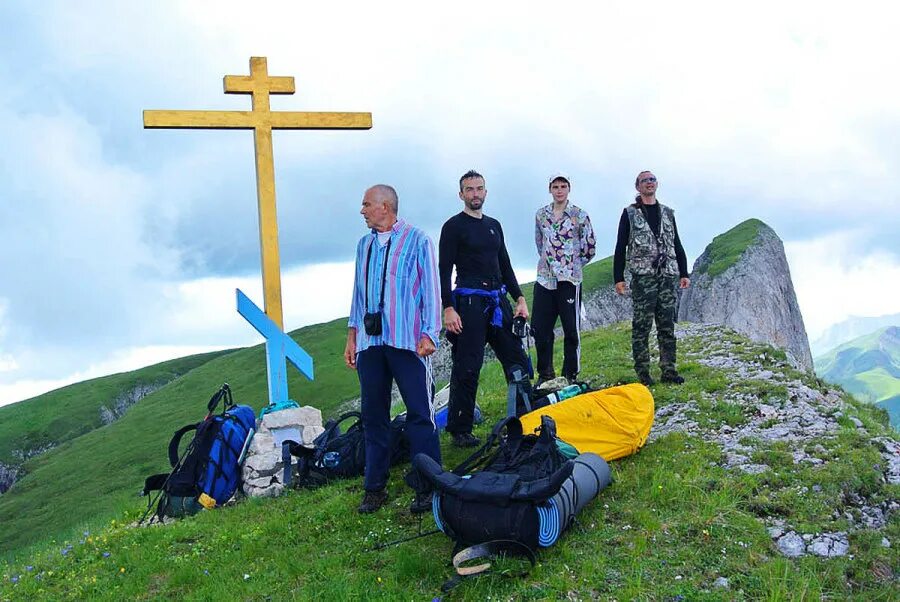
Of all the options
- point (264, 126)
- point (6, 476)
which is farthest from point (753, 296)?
point (6, 476)

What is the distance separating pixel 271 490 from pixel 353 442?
140 centimetres

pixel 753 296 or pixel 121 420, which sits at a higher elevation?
pixel 753 296

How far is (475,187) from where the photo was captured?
28.9ft

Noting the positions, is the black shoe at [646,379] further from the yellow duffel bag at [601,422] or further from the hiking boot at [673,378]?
the yellow duffel bag at [601,422]

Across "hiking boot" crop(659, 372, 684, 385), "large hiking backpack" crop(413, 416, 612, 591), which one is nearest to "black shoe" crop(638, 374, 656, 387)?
"hiking boot" crop(659, 372, 684, 385)

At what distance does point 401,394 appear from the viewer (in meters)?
7.52

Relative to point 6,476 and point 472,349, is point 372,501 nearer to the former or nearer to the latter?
point 472,349

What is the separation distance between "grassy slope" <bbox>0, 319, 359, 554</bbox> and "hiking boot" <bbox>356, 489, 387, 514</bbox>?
78.0ft

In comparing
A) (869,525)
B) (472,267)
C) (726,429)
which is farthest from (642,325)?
(869,525)

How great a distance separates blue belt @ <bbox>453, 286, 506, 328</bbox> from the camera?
9023mm

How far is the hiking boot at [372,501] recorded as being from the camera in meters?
7.80

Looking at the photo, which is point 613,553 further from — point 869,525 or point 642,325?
point 642,325

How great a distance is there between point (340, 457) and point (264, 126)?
678cm

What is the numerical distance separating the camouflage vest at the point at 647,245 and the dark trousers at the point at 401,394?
4.70 m
